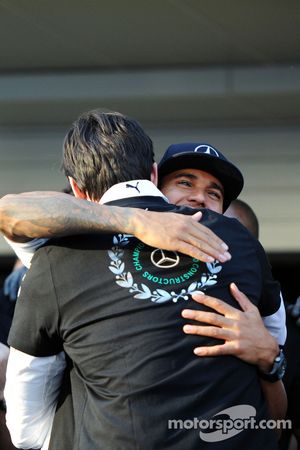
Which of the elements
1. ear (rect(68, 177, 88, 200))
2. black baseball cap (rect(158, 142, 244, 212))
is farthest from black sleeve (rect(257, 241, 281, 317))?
black baseball cap (rect(158, 142, 244, 212))

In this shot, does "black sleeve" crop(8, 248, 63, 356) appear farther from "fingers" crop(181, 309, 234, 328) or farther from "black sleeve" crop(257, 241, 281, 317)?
"black sleeve" crop(257, 241, 281, 317)

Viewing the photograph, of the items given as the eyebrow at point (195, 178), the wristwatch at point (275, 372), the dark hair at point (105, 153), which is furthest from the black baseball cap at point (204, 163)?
the wristwatch at point (275, 372)

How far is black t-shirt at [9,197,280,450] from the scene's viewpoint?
72.7 inches

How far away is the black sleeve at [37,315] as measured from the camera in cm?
192

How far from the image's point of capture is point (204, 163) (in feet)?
8.73

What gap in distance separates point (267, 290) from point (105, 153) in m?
0.56

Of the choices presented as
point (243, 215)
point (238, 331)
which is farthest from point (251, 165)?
point (238, 331)

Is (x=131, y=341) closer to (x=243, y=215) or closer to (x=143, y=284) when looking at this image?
(x=143, y=284)

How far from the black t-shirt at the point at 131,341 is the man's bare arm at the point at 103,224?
43 millimetres

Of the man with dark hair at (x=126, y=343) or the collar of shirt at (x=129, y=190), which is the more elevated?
the collar of shirt at (x=129, y=190)

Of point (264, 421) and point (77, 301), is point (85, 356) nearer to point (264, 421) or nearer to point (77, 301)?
point (77, 301)

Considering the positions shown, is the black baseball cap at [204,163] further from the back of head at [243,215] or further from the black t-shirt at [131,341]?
the back of head at [243,215]

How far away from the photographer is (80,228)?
1966mm

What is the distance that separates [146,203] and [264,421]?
24.2 inches
